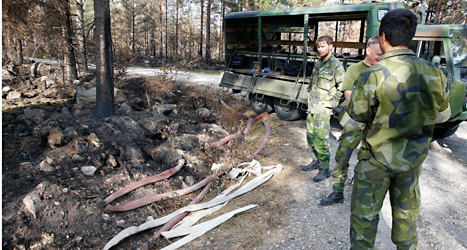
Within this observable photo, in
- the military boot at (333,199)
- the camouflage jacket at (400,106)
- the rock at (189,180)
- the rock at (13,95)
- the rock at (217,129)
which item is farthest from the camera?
the rock at (13,95)

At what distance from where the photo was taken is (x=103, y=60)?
5.83m

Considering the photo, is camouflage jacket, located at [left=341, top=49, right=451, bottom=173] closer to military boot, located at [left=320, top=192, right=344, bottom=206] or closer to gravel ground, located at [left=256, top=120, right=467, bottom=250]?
gravel ground, located at [left=256, top=120, right=467, bottom=250]

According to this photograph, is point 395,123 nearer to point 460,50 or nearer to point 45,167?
point 45,167

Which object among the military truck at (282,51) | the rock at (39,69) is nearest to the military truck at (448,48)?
the military truck at (282,51)

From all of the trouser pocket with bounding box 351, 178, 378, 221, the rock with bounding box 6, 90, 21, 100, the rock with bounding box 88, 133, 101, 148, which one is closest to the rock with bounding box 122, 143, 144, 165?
the rock with bounding box 88, 133, 101, 148

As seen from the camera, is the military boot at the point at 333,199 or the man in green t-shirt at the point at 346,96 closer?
the man in green t-shirt at the point at 346,96

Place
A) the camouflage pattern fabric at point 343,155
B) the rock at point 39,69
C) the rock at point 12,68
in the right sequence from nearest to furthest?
1. the camouflage pattern fabric at point 343,155
2. the rock at point 12,68
3. the rock at point 39,69

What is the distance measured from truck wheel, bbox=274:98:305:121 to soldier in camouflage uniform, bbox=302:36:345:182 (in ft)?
9.02

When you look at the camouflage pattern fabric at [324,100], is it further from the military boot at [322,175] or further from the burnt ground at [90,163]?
the burnt ground at [90,163]

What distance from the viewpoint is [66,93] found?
335 inches

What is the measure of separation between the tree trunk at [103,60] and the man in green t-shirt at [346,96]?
4.68m

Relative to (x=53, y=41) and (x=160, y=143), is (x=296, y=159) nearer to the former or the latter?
(x=160, y=143)

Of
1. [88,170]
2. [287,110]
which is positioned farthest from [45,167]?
[287,110]

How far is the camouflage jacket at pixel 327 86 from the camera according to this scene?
392 cm
